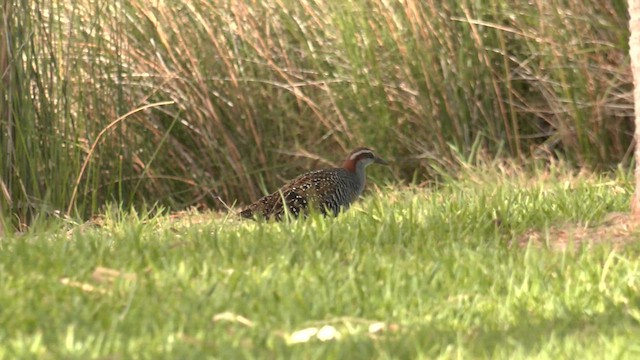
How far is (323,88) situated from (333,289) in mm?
4384

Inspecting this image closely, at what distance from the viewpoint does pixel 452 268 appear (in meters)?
4.55

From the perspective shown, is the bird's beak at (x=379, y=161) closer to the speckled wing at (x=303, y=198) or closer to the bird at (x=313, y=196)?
the bird at (x=313, y=196)

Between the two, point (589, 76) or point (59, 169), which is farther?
point (589, 76)

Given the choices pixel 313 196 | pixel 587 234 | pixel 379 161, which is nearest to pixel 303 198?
pixel 313 196

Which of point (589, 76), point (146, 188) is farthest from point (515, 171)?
point (146, 188)

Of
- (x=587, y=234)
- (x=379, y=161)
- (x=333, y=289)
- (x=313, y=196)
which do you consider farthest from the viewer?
(x=379, y=161)

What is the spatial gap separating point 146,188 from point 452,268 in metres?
4.27

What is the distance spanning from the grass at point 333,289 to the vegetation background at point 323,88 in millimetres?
2289

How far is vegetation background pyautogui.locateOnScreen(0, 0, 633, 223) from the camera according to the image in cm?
791

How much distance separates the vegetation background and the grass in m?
2.29

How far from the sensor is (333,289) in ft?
13.9

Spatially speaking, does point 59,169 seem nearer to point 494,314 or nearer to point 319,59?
point 319,59

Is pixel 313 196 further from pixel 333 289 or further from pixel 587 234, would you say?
pixel 333 289

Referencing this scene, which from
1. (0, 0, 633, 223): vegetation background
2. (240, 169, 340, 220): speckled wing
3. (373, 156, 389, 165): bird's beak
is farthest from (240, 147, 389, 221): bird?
(0, 0, 633, 223): vegetation background
